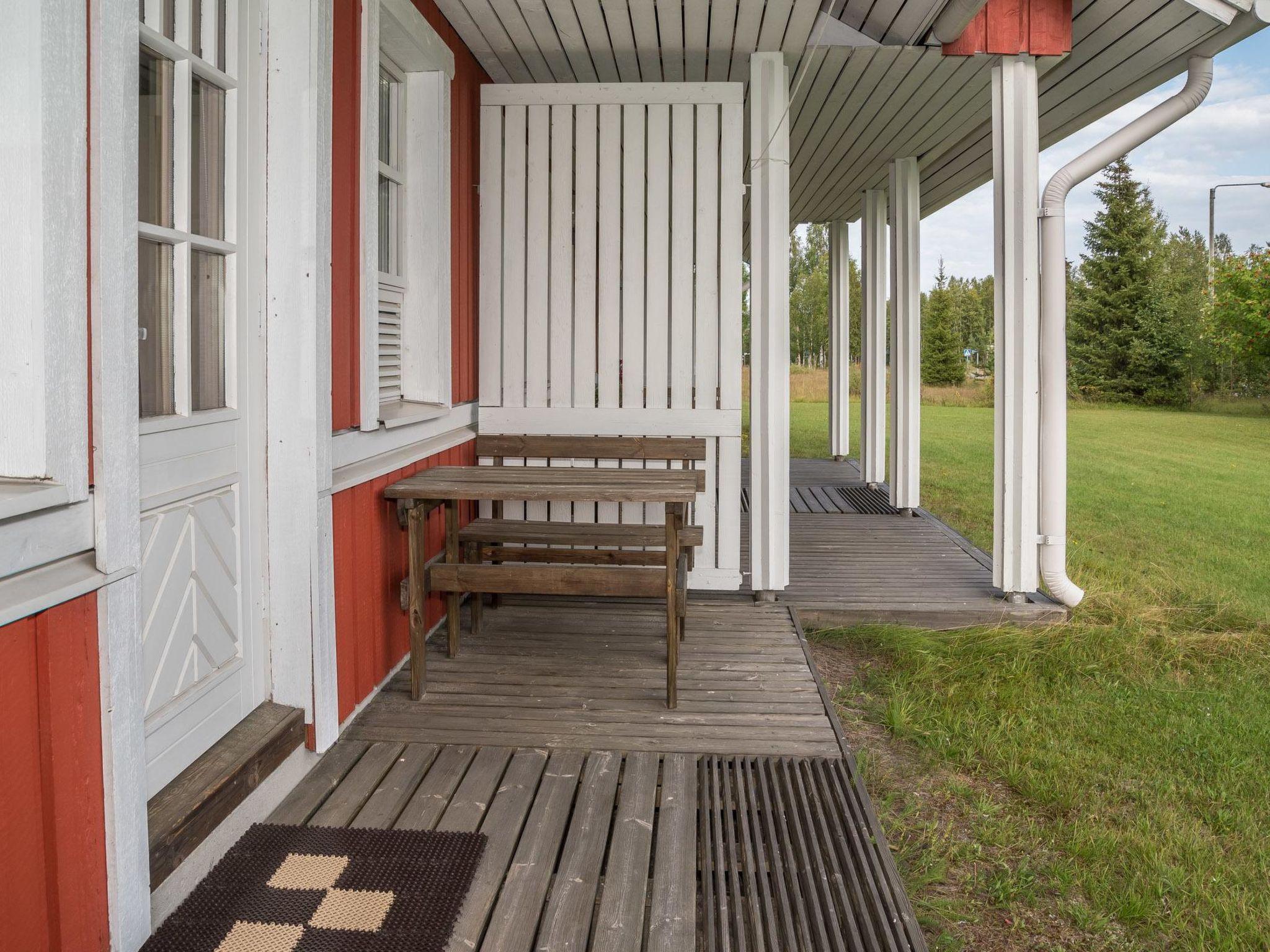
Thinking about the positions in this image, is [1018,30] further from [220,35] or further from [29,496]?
[29,496]

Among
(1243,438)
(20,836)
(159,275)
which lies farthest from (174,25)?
(1243,438)

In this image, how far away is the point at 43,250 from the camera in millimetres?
1623

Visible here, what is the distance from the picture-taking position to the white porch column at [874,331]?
912 cm

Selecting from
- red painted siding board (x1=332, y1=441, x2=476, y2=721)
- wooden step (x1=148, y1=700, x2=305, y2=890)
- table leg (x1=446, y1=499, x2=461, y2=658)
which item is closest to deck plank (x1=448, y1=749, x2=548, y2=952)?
wooden step (x1=148, y1=700, x2=305, y2=890)

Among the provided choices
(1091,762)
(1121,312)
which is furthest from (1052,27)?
(1121,312)

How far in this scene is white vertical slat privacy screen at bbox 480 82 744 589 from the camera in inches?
188

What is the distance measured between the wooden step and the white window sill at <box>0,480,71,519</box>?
0.78m

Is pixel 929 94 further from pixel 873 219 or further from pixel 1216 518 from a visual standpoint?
pixel 1216 518

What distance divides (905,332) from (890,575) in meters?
2.82

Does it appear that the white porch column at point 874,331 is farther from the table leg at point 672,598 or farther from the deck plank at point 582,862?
the deck plank at point 582,862

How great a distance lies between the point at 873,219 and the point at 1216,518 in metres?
4.48

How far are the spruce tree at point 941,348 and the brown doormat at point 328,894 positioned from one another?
33.7 meters

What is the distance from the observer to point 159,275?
2262mm

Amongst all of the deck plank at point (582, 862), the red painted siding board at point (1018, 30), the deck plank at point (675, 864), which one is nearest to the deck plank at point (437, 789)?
the deck plank at point (582, 862)
